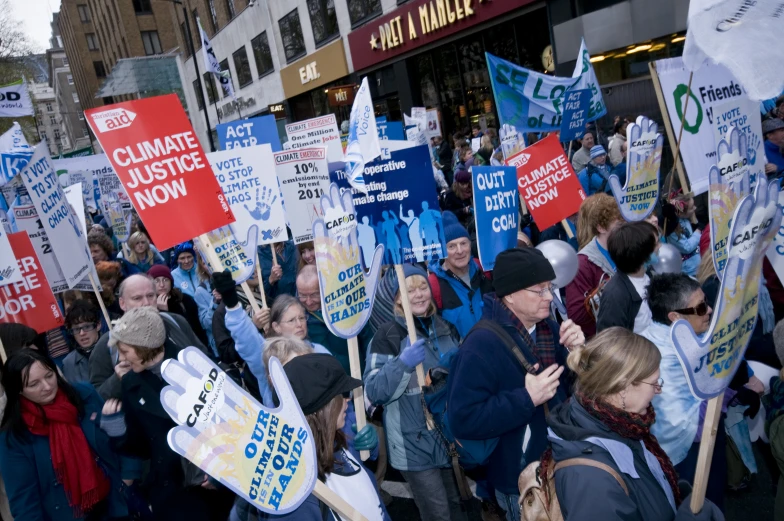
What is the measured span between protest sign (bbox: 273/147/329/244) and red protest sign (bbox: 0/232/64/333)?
2.03 metres

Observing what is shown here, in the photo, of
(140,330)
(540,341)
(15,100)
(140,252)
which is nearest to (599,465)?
(540,341)

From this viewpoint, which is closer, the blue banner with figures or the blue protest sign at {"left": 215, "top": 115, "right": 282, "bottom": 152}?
the blue banner with figures

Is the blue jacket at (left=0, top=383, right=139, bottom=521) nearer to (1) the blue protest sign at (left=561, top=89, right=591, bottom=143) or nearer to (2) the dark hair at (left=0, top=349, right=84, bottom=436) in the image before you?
(2) the dark hair at (left=0, top=349, right=84, bottom=436)

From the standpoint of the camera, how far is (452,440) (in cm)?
322

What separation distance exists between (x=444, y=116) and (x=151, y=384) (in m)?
16.7

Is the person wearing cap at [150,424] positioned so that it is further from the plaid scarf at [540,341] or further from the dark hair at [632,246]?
the dark hair at [632,246]

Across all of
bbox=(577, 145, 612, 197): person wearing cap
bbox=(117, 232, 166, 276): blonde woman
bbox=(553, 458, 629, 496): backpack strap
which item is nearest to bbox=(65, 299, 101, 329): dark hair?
bbox=(117, 232, 166, 276): blonde woman

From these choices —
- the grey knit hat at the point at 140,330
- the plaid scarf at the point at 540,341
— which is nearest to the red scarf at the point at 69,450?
the grey knit hat at the point at 140,330

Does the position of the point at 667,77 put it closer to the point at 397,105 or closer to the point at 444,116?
the point at 444,116

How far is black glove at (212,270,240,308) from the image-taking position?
11.0 ft

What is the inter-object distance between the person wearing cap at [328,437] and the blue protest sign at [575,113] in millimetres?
5079

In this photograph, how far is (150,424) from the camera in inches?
123

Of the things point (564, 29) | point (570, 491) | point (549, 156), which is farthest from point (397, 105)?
point (570, 491)

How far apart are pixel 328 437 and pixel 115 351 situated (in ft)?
8.10
